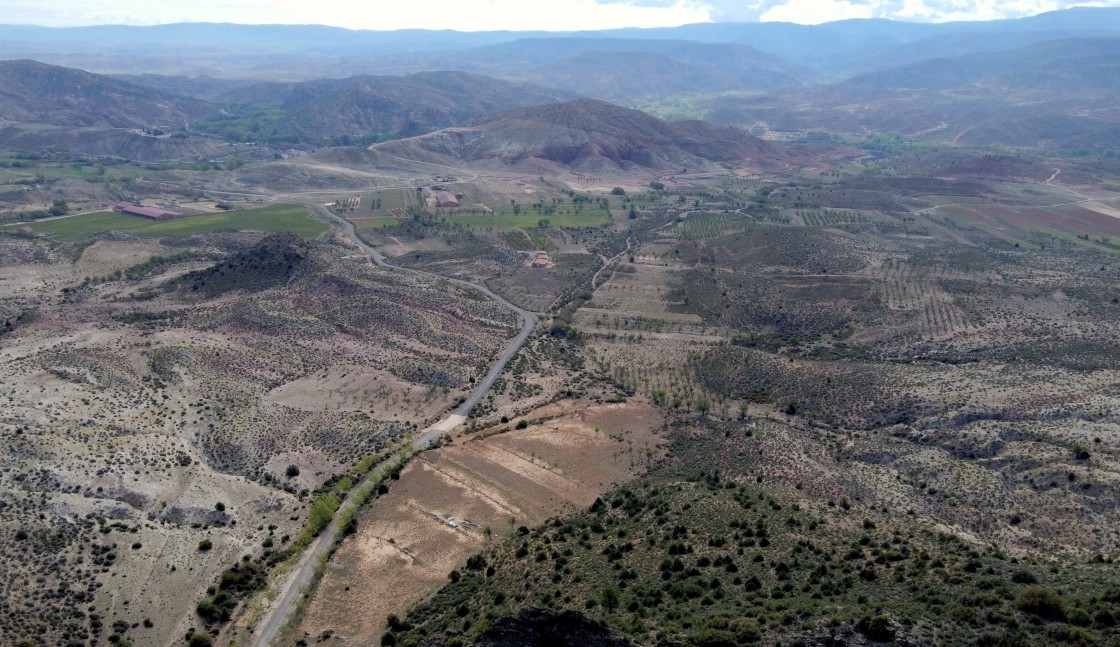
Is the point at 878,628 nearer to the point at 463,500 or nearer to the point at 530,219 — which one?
the point at 463,500

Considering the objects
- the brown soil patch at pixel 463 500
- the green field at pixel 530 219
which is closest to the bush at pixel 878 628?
the brown soil patch at pixel 463 500

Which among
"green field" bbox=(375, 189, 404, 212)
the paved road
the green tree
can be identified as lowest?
the paved road

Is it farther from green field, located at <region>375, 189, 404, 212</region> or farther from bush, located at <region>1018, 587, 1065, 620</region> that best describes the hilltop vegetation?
green field, located at <region>375, 189, 404, 212</region>

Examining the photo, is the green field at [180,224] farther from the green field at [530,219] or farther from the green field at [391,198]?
the green field at [530,219]

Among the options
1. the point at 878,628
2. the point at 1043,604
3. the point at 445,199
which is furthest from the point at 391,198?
the point at 1043,604

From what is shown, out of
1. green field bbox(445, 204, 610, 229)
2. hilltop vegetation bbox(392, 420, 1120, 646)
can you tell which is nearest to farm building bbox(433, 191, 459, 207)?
green field bbox(445, 204, 610, 229)

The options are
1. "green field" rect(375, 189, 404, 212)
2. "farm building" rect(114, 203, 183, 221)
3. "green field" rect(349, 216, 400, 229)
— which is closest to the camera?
"green field" rect(349, 216, 400, 229)
